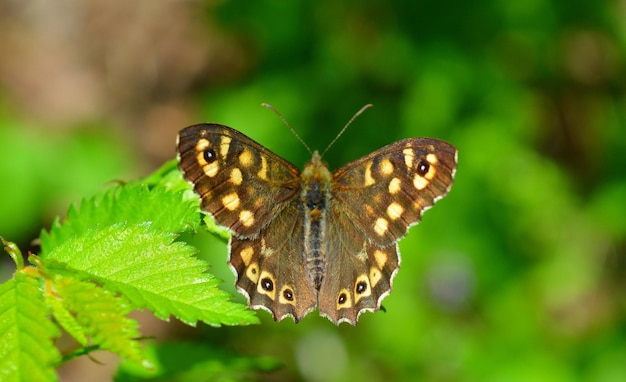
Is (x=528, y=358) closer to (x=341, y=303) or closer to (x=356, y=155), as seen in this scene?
(x=356, y=155)

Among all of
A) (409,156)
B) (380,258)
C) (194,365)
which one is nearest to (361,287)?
(380,258)

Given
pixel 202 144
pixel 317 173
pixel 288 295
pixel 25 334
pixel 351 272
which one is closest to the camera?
pixel 25 334

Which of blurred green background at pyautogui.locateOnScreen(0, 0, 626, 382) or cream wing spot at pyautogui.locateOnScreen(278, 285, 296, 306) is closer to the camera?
cream wing spot at pyautogui.locateOnScreen(278, 285, 296, 306)

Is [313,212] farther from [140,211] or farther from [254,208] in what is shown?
→ [140,211]

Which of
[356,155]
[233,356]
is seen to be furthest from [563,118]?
[233,356]

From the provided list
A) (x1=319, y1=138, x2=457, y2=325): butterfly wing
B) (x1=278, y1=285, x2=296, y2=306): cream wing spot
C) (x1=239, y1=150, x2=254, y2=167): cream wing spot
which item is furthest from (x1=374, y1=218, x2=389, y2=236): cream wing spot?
(x1=239, y1=150, x2=254, y2=167): cream wing spot

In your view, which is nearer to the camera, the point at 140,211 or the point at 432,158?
the point at 140,211

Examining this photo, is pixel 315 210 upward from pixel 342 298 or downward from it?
upward

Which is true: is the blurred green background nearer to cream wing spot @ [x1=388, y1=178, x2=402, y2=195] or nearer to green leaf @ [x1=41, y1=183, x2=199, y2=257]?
cream wing spot @ [x1=388, y1=178, x2=402, y2=195]
